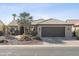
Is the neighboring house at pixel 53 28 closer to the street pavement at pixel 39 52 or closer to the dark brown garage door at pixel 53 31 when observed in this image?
the dark brown garage door at pixel 53 31

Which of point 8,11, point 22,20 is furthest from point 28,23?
point 8,11

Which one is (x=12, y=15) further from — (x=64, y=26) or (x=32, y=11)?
(x=64, y=26)

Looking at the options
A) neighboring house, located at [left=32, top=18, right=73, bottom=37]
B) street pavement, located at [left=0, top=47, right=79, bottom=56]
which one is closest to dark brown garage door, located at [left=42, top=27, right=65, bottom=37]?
neighboring house, located at [left=32, top=18, right=73, bottom=37]

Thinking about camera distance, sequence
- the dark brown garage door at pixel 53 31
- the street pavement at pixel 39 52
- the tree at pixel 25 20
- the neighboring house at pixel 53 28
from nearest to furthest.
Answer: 1. the street pavement at pixel 39 52
2. the tree at pixel 25 20
3. the neighboring house at pixel 53 28
4. the dark brown garage door at pixel 53 31

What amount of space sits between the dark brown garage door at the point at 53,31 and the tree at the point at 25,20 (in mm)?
2537

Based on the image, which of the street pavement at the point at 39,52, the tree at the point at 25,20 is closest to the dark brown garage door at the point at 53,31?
the tree at the point at 25,20

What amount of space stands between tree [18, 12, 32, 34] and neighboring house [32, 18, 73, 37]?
1.52 m

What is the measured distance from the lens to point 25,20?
103ft

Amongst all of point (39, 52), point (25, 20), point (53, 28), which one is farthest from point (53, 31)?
point (39, 52)

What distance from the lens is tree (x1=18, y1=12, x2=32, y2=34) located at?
102ft

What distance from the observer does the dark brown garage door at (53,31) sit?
32.8m

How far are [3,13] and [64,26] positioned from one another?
30.4ft

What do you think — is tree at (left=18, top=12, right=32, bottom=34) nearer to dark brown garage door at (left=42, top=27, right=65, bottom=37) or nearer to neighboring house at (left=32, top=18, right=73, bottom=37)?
neighboring house at (left=32, top=18, right=73, bottom=37)

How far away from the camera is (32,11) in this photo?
31422 millimetres
